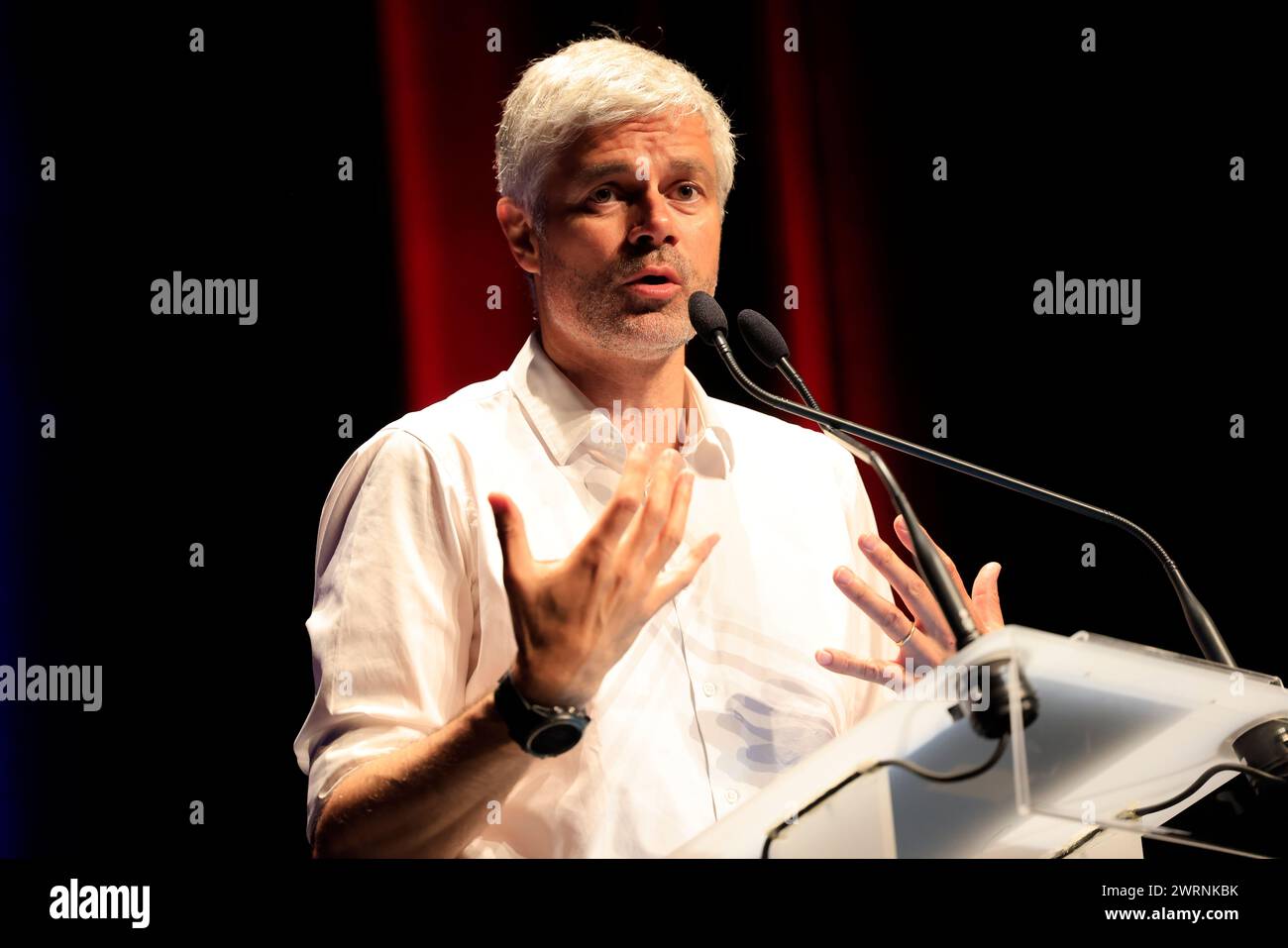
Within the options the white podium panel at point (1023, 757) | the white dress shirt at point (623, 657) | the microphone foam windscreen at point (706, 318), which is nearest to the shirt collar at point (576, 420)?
the white dress shirt at point (623, 657)

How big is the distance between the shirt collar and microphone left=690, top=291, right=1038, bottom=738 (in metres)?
0.36

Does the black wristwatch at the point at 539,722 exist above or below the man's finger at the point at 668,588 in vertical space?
below

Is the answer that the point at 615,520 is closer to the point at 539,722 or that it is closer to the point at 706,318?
the point at 539,722

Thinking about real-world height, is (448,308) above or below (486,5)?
below

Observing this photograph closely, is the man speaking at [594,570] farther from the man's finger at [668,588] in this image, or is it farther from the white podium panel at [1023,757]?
the white podium panel at [1023,757]

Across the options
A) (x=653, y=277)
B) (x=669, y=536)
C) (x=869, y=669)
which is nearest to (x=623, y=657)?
(x=869, y=669)

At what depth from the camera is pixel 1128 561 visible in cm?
264

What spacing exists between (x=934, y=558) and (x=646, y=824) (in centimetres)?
62

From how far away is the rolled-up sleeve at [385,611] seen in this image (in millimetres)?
1626

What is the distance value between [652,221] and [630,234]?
0.04 meters

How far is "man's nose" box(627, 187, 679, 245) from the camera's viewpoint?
6.64 ft
